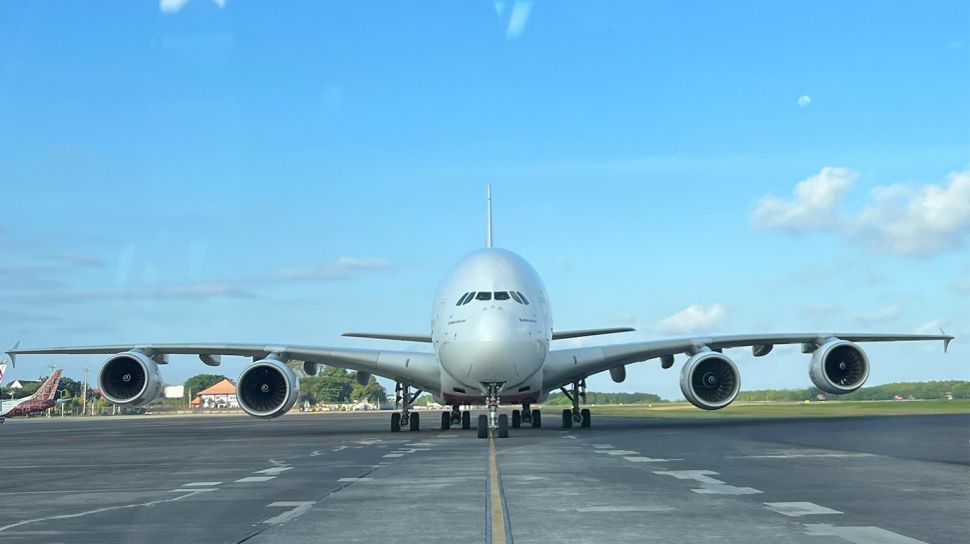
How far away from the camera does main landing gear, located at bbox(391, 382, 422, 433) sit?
2997cm

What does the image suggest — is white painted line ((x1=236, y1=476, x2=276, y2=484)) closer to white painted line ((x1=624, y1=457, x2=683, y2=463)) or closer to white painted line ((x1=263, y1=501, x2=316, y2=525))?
white painted line ((x1=263, y1=501, x2=316, y2=525))

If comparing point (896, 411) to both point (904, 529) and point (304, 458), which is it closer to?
point (304, 458)

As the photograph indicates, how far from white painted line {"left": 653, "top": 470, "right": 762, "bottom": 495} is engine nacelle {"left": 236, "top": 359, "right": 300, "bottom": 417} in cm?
1549

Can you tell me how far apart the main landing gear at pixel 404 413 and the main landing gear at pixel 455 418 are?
4.18ft

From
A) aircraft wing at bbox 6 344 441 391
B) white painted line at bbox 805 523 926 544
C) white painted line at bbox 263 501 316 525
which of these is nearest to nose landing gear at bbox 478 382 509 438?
aircraft wing at bbox 6 344 441 391

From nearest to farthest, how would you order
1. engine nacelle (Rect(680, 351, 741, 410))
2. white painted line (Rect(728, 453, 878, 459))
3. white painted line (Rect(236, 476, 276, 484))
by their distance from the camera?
Result: white painted line (Rect(236, 476, 276, 484)), white painted line (Rect(728, 453, 878, 459)), engine nacelle (Rect(680, 351, 741, 410))

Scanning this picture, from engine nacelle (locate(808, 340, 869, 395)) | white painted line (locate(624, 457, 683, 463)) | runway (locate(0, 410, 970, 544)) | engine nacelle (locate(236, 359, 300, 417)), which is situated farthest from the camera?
engine nacelle (locate(808, 340, 869, 395))

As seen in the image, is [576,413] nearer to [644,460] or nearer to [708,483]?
[644,460]

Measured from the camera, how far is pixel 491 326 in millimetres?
23641

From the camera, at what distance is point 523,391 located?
27141 mm

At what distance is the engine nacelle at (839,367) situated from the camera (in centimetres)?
2942

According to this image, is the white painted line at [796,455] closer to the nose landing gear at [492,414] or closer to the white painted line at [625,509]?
the white painted line at [625,509]

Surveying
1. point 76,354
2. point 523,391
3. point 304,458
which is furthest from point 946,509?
point 76,354

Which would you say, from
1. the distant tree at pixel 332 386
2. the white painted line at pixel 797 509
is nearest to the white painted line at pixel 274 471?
the white painted line at pixel 797 509
